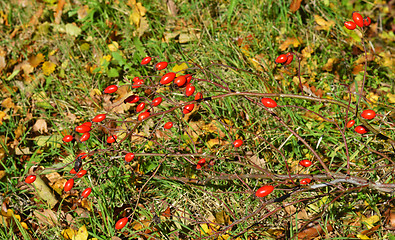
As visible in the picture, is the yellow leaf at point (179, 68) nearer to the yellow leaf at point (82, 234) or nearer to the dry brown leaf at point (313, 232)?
the yellow leaf at point (82, 234)

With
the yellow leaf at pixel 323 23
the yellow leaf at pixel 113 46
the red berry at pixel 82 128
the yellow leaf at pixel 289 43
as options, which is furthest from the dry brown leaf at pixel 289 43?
the red berry at pixel 82 128

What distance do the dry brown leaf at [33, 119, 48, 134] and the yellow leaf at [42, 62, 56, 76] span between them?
1.74 feet

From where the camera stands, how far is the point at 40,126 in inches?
114

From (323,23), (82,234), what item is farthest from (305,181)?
(323,23)

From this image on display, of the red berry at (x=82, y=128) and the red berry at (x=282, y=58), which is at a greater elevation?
the red berry at (x=282, y=58)

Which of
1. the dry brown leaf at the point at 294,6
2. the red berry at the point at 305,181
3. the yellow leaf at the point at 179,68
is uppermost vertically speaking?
the dry brown leaf at the point at 294,6

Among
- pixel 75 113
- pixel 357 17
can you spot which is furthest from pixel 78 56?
pixel 357 17

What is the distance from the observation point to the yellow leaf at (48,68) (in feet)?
10.4

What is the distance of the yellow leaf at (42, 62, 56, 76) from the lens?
318 centimetres

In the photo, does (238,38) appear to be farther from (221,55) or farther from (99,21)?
(99,21)

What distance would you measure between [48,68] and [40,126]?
0.63 meters

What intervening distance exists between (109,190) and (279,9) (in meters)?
2.30

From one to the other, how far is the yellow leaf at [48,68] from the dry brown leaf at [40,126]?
53 cm

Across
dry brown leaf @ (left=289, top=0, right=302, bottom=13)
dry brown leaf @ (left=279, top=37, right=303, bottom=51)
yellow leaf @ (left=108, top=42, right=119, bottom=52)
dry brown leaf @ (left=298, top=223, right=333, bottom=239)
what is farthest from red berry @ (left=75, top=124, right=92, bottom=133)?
dry brown leaf @ (left=289, top=0, right=302, bottom=13)
